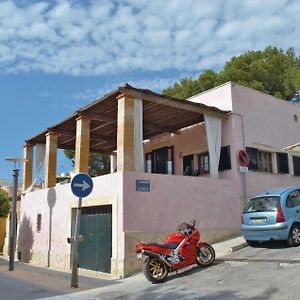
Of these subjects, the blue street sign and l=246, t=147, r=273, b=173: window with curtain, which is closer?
the blue street sign

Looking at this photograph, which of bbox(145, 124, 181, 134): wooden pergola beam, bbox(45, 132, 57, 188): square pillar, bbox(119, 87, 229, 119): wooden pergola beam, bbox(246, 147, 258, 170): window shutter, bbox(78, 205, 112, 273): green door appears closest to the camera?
bbox(78, 205, 112, 273): green door

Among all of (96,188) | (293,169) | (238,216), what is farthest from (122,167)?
(293,169)

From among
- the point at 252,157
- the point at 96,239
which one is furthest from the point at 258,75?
the point at 96,239

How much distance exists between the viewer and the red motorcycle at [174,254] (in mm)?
10320

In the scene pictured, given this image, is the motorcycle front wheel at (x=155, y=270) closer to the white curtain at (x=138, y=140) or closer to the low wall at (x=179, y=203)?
the low wall at (x=179, y=203)

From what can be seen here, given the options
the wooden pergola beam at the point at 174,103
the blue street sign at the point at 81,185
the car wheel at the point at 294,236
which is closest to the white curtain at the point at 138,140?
the wooden pergola beam at the point at 174,103

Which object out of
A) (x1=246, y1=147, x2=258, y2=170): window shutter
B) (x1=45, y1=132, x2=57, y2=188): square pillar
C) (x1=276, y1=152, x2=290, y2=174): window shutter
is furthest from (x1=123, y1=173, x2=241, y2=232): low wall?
(x1=45, y1=132, x2=57, y2=188): square pillar

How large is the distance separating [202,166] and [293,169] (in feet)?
15.0

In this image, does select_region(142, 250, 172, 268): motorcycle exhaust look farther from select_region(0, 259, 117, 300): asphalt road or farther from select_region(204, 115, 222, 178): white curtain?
select_region(204, 115, 222, 178): white curtain

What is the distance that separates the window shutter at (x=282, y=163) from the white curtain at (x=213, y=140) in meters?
3.77

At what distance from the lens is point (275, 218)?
38.8ft

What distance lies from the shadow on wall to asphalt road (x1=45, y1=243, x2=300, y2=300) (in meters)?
9.13

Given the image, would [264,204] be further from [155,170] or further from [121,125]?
[155,170]

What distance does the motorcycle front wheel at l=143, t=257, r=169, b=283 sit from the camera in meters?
10.2
